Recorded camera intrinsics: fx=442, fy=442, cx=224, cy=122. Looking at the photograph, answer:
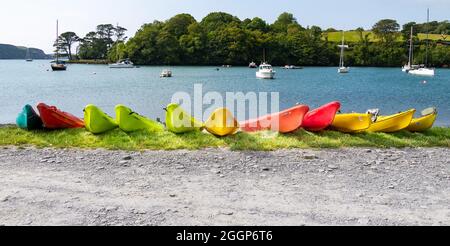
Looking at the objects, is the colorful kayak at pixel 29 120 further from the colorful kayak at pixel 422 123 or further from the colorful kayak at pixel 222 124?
the colorful kayak at pixel 422 123

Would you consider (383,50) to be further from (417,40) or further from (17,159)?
(17,159)

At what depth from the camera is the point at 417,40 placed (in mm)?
188875

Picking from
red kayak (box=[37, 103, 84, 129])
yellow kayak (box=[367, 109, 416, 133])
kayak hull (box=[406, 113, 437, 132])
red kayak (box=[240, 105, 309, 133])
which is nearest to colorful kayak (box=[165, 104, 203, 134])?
red kayak (box=[240, 105, 309, 133])

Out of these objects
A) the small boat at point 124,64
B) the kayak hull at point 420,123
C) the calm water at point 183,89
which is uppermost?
the small boat at point 124,64

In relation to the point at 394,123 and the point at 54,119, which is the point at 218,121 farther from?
the point at 394,123

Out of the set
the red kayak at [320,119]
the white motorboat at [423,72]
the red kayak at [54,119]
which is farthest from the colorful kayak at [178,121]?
the white motorboat at [423,72]

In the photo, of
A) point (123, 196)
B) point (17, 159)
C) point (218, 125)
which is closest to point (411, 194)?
point (123, 196)

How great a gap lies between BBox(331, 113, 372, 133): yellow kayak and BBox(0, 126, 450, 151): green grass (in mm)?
242

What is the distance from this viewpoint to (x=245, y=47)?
171500 mm

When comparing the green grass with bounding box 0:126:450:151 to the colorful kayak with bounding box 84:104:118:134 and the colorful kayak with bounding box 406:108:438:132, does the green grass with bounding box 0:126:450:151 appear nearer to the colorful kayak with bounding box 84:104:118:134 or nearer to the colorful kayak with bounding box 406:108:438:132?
the colorful kayak with bounding box 84:104:118:134

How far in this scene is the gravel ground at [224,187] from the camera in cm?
666

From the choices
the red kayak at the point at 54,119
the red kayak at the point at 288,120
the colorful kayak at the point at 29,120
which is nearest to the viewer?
the red kayak at the point at 288,120

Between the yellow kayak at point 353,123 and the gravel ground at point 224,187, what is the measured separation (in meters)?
1.76
